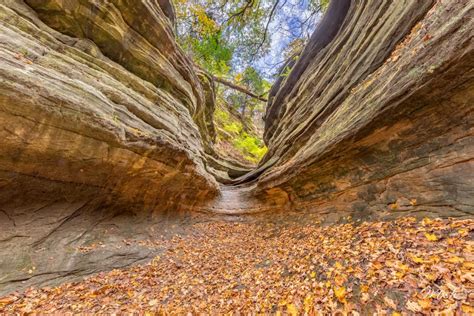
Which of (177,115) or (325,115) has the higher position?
(177,115)

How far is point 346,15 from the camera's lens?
33.0ft

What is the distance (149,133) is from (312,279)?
526 centimetres

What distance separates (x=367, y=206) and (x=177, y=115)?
278 inches

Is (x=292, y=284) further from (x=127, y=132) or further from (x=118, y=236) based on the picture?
(x=127, y=132)

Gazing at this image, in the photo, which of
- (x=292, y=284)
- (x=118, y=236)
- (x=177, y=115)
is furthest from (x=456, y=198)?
(x=177, y=115)

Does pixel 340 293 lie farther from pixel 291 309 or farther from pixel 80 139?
pixel 80 139

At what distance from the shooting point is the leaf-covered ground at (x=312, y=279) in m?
2.47

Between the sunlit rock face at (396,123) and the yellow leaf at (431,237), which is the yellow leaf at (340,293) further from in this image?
the sunlit rock face at (396,123)

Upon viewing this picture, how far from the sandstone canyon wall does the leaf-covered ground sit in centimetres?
55

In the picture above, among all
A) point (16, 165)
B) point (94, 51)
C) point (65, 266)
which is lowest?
point (65, 266)

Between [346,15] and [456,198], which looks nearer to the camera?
[456,198]

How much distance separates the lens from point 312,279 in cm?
357

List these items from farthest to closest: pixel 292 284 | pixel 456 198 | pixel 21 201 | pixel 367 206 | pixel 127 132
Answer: pixel 127 132 → pixel 367 206 → pixel 21 201 → pixel 292 284 → pixel 456 198

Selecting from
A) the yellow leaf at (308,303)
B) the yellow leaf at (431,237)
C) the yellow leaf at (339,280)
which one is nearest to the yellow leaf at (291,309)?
the yellow leaf at (308,303)
